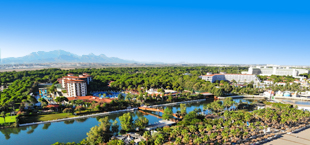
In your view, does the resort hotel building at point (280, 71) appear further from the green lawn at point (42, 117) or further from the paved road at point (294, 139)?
the green lawn at point (42, 117)

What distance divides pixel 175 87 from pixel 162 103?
9.44m

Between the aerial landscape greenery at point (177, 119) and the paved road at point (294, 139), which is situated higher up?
the aerial landscape greenery at point (177, 119)

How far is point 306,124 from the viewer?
53.4 feet

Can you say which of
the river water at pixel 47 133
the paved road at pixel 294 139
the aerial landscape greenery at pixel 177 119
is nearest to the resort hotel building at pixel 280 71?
the aerial landscape greenery at pixel 177 119

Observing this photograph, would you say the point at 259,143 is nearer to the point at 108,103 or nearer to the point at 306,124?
the point at 306,124

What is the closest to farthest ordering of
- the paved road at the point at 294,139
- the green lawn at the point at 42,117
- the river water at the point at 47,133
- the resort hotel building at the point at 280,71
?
1. the paved road at the point at 294,139
2. the river water at the point at 47,133
3. the green lawn at the point at 42,117
4. the resort hotel building at the point at 280,71

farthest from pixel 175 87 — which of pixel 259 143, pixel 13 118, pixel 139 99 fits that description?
pixel 13 118

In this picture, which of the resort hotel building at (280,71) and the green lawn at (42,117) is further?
the resort hotel building at (280,71)

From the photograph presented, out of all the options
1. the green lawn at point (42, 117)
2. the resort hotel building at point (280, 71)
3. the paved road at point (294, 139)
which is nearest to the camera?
the paved road at point (294, 139)

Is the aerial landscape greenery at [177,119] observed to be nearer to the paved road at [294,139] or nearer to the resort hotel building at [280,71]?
the paved road at [294,139]

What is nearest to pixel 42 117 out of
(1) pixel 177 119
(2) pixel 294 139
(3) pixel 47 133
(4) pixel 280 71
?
(3) pixel 47 133

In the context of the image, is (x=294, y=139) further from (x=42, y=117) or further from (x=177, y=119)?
(x=42, y=117)

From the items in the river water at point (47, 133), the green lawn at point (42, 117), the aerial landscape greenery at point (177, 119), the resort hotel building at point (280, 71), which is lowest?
the river water at point (47, 133)

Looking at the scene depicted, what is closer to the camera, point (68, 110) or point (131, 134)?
point (131, 134)
